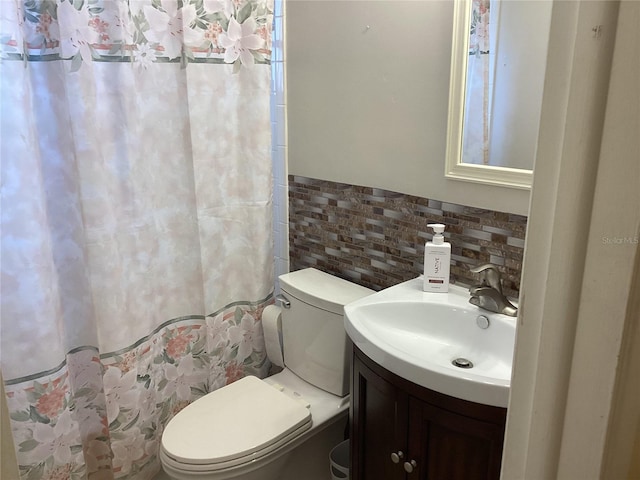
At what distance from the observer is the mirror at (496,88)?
57.0 inches

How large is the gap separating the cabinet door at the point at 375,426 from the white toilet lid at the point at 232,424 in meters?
0.23

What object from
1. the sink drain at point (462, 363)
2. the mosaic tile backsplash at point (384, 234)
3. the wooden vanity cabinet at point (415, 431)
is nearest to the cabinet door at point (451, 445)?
the wooden vanity cabinet at point (415, 431)

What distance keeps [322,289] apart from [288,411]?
0.42 m

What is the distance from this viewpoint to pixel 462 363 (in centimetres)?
146

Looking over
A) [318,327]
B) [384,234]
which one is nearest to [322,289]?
[318,327]

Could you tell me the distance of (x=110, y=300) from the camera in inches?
69.5

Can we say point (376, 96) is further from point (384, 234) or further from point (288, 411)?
point (288, 411)

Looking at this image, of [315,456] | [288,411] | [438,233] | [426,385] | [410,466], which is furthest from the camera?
[315,456]

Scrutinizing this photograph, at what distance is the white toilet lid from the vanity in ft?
0.82

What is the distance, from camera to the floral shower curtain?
1.56 metres

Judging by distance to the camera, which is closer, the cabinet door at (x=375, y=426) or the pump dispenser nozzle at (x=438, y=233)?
the cabinet door at (x=375, y=426)

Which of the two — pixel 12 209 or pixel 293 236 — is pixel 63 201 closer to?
pixel 12 209

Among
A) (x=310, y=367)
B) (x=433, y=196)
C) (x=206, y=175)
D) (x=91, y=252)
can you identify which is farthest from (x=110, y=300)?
(x=433, y=196)

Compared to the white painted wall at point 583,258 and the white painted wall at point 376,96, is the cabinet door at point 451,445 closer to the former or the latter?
the white painted wall at point 376,96
